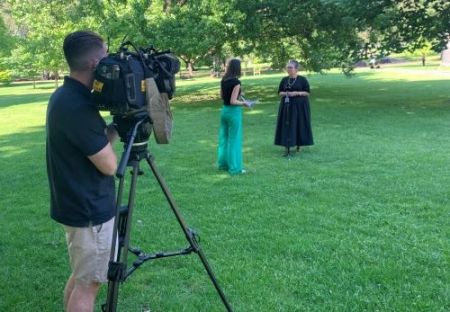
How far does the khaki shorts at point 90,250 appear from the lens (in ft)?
9.23

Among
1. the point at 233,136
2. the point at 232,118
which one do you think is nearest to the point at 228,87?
the point at 232,118

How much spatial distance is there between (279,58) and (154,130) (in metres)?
19.1

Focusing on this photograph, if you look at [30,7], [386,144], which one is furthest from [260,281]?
[30,7]

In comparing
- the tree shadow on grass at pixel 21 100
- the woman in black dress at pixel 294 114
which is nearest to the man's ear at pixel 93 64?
the woman in black dress at pixel 294 114

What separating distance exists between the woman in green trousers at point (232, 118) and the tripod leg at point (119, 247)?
5069 mm

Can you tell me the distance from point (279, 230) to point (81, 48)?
3.26 m

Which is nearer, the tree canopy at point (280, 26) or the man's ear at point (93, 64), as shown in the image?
the man's ear at point (93, 64)

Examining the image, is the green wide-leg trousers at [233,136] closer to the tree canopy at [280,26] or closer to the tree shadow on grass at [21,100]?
the tree canopy at [280,26]

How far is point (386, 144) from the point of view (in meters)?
10.2

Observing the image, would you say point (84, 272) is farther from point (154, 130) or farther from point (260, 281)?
point (260, 281)

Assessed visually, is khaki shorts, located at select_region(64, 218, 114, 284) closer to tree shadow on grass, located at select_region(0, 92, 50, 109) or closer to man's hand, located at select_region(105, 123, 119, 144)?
man's hand, located at select_region(105, 123, 119, 144)

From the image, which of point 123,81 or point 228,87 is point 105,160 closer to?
point 123,81

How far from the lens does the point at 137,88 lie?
2619 millimetres

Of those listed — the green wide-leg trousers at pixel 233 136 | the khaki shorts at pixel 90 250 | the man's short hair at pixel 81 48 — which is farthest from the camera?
the green wide-leg trousers at pixel 233 136
